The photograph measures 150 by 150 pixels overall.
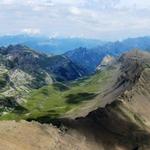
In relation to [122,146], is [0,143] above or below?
above

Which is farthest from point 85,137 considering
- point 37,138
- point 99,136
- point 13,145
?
point 13,145

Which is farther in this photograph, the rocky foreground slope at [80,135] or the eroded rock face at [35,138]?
the rocky foreground slope at [80,135]

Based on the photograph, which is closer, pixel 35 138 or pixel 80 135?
pixel 35 138

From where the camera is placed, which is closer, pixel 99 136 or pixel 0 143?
pixel 0 143

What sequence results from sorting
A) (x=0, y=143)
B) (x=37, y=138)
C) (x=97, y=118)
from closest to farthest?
(x=0, y=143) < (x=37, y=138) < (x=97, y=118)

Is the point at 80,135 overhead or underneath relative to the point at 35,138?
underneath

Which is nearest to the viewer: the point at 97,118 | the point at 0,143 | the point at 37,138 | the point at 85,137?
the point at 0,143

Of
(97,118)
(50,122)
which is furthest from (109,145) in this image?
(50,122)

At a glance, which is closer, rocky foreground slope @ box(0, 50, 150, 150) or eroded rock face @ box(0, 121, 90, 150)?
eroded rock face @ box(0, 121, 90, 150)

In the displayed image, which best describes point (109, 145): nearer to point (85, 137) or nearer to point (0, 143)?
point (85, 137)
